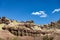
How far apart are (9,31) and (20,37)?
13.5ft

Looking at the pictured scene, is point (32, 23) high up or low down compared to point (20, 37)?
up

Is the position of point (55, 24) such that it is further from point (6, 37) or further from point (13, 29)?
point (6, 37)

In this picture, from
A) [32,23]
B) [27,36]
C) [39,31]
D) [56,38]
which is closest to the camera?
[56,38]

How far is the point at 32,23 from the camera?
56.6m

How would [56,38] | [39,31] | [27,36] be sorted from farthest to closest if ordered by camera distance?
[39,31] → [27,36] → [56,38]

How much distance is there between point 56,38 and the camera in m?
44.6

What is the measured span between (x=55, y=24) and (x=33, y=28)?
764cm

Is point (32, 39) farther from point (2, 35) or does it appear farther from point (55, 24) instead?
point (55, 24)

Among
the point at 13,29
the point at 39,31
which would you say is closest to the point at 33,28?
the point at 39,31

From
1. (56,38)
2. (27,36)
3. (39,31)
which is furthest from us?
(39,31)

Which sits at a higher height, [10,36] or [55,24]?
[55,24]

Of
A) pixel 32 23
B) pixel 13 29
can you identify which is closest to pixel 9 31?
pixel 13 29

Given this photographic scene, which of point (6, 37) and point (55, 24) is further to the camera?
point (55, 24)

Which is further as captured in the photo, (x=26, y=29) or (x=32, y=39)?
(x=26, y=29)
